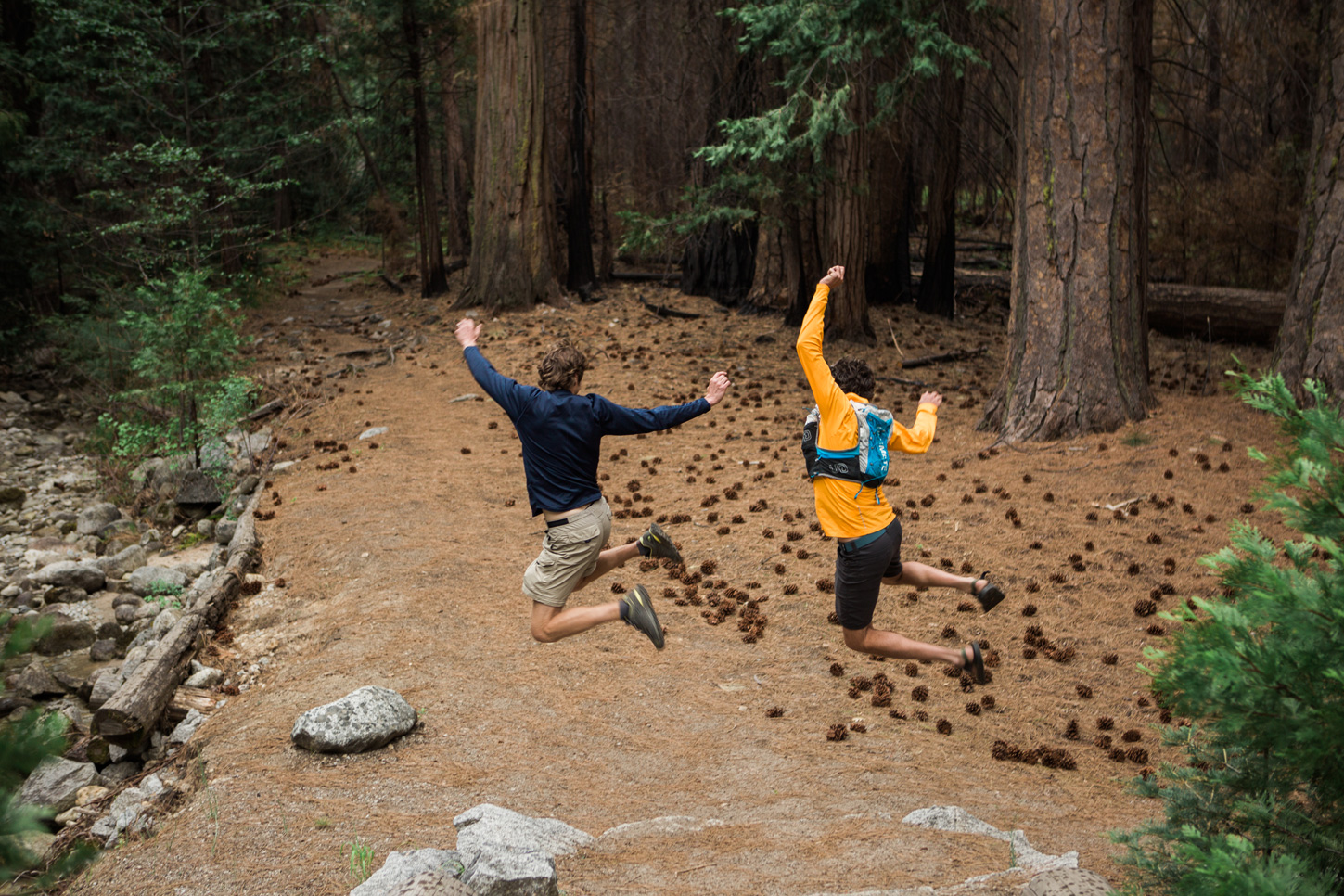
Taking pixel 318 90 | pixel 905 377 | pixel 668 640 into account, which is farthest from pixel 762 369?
pixel 318 90

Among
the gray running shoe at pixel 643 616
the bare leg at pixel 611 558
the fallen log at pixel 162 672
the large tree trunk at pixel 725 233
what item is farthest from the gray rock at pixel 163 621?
the large tree trunk at pixel 725 233

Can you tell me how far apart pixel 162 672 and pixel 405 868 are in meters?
3.45

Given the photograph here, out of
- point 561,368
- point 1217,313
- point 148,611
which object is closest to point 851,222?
point 1217,313

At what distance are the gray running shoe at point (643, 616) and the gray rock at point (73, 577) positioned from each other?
7099mm

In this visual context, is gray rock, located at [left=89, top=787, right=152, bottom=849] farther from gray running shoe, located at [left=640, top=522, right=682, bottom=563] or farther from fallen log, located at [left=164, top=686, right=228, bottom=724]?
gray running shoe, located at [left=640, top=522, right=682, bottom=563]

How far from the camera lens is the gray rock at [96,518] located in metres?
11.4

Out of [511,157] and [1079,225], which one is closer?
[1079,225]

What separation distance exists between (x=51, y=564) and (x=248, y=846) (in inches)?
291

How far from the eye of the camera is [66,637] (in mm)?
8516

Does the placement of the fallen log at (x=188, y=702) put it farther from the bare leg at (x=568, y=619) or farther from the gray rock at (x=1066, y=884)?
the gray rock at (x=1066, y=884)

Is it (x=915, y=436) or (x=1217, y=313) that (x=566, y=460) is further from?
(x=1217, y=313)

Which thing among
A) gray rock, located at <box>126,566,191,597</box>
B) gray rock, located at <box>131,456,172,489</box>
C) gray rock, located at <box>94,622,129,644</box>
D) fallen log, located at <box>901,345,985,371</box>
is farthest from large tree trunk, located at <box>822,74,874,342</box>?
gray rock, located at <box>94,622,129,644</box>

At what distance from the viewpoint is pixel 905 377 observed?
14047 millimetres

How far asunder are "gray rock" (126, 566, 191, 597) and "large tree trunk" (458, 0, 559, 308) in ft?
30.5
